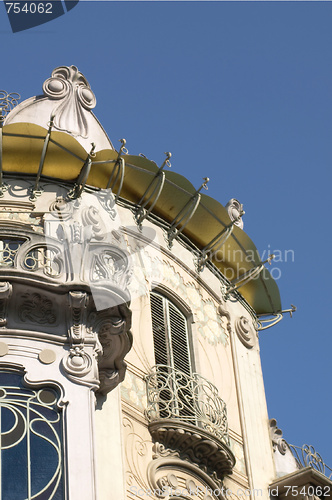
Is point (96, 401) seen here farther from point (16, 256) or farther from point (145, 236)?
point (145, 236)

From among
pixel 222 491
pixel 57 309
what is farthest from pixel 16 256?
pixel 222 491

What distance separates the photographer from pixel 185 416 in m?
21.9

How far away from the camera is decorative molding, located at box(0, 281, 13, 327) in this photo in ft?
64.7

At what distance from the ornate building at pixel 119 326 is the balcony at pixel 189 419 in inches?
1.1

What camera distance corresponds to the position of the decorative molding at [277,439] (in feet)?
81.0

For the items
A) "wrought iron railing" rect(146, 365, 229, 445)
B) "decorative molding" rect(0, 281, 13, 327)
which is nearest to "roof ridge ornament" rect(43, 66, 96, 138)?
"wrought iron railing" rect(146, 365, 229, 445)

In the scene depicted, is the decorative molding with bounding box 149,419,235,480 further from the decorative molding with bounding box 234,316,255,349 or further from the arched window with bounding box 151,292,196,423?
the decorative molding with bounding box 234,316,255,349

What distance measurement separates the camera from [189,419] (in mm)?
21875

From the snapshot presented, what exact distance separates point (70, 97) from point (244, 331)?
17.8ft

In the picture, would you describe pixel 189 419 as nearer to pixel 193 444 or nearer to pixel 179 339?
pixel 193 444

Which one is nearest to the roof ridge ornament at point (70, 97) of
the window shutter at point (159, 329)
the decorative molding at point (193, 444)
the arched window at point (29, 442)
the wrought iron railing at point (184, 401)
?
the window shutter at point (159, 329)

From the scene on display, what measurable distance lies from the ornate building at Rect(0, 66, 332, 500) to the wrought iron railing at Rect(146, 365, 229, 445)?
4 centimetres

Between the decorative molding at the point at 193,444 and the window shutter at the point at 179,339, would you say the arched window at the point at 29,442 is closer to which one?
the decorative molding at the point at 193,444

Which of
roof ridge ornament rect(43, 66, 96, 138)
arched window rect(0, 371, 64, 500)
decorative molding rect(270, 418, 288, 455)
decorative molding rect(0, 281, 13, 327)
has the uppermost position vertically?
roof ridge ornament rect(43, 66, 96, 138)
